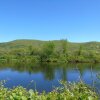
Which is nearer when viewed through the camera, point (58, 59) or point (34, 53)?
point (58, 59)

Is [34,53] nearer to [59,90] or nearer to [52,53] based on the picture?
[52,53]

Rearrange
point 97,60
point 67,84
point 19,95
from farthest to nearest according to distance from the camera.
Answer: point 97,60 → point 67,84 → point 19,95

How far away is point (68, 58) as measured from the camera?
12056 centimetres

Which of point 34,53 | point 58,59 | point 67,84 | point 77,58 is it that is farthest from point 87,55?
point 67,84

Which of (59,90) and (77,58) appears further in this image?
(77,58)

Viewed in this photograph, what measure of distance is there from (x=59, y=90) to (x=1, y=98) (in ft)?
2.86

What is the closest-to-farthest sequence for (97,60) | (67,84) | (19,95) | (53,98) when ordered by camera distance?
(19,95)
(53,98)
(67,84)
(97,60)

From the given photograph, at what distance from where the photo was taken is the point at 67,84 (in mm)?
4293

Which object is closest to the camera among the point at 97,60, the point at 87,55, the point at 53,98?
the point at 53,98

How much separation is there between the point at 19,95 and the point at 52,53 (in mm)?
123246

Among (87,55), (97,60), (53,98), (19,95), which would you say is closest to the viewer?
(19,95)

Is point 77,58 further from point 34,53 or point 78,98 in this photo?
point 78,98

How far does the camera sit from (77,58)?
12238cm

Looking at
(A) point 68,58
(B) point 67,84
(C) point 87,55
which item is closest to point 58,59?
(A) point 68,58
